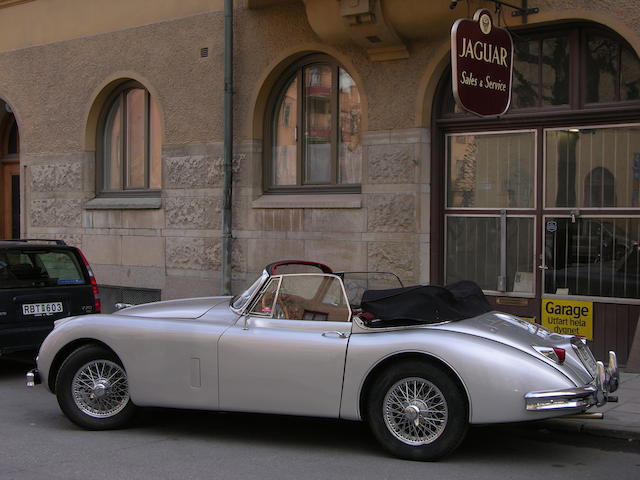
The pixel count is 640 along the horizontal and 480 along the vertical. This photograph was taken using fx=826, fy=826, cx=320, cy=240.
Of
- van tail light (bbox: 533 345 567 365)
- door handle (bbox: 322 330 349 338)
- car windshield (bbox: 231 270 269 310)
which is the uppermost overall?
car windshield (bbox: 231 270 269 310)

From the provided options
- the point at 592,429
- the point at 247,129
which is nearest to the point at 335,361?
the point at 592,429

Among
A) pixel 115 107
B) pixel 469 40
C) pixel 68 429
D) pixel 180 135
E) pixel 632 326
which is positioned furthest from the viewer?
pixel 115 107

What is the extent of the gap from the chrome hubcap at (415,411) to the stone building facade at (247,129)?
438 cm

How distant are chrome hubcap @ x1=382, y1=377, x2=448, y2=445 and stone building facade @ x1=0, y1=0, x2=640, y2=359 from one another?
14.4 ft

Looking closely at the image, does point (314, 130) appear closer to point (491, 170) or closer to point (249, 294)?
point (491, 170)

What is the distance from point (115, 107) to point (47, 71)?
5.39 ft

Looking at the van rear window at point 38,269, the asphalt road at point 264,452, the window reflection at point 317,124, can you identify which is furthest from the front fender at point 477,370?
the window reflection at point 317,124

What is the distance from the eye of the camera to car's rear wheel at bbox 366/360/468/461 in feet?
Result: 19.0

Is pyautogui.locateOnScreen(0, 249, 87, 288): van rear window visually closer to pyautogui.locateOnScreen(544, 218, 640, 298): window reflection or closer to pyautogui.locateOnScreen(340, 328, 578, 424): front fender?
pyautogui.locateOnScreen(340, 328, 578, 424): front fender

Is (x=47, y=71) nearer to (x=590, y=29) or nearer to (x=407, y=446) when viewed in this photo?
(x=590, y=29)

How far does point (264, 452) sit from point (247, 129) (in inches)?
272

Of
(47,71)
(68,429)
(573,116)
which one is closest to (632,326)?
(573,116)

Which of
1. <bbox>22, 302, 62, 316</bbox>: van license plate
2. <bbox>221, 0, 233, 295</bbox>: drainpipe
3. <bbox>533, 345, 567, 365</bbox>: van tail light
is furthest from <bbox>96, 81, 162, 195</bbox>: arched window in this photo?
<bbox>533, 345, 567, 365</bbox>: van tail light

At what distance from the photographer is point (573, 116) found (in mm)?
9625
